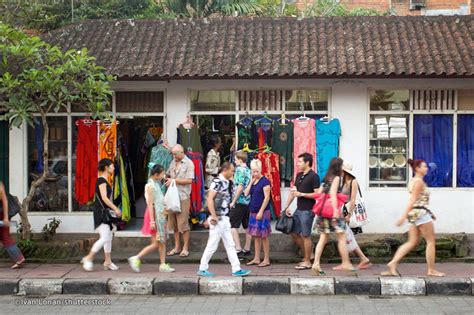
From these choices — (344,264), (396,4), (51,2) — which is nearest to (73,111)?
(344,264)

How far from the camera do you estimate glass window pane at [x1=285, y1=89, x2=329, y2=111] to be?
1267 centimetres

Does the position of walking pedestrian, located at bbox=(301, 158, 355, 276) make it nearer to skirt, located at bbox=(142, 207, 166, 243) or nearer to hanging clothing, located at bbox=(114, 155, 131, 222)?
skirt, located at bbox=(142, 207, 166, 243)

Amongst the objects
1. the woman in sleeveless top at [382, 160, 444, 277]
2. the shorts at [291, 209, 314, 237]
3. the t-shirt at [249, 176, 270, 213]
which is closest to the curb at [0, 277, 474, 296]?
the woman in sleeveless top at [382, 160, 444, 277]

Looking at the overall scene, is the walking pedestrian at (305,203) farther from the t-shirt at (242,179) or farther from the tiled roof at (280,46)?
the tiled roof at (280,46)

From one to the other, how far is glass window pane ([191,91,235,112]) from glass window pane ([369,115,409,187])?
2685 millimetres

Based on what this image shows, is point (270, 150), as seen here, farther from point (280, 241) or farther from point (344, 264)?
point (344, 264)

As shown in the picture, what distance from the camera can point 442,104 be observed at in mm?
12484

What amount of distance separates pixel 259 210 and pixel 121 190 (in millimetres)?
3315

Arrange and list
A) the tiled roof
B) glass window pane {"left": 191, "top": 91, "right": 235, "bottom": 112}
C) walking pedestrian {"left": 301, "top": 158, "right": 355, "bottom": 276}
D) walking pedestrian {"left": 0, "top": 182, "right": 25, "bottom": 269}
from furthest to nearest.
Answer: glass window pane {"left": 191, "top": 91, "right": 235, "bottom": 112}
the tiled roof
walking pedestrian {"left": 0, "top": 182, "right": 25, "bottom": 269}
walking pedestrian {"left": 301, "top": 158, "right": 355, "bottom": 276}

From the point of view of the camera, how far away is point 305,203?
1042cm

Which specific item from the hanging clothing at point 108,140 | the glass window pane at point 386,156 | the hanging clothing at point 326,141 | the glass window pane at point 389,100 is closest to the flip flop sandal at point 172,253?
the hanging clothing at point 108,140

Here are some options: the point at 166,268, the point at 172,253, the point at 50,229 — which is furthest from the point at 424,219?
the point at 50,229

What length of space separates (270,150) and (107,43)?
393 cm

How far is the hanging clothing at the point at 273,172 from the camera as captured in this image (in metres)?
12.4
